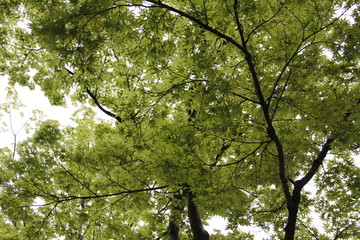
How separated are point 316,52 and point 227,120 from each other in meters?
1.56

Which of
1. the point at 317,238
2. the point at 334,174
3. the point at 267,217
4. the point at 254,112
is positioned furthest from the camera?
the point at 317,238

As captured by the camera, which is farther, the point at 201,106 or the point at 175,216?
the point at 175,216

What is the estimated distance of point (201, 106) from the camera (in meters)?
2.93

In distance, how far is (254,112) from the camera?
333 cm

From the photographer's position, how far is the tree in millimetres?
2307

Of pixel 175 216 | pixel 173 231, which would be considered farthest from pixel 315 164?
pixel 173 231

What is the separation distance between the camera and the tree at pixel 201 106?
7.57ft

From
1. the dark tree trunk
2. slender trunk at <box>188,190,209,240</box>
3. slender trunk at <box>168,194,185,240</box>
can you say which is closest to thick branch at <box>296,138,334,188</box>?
slender trunk at <box>188,190,209,240</box>

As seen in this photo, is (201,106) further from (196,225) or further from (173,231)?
(173,231)

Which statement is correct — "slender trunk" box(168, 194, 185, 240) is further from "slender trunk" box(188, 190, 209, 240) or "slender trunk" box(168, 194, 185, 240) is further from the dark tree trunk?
"slender trunk" box(188, 190, 209, 240)

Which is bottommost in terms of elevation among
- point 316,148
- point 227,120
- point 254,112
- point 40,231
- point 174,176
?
point 40,231

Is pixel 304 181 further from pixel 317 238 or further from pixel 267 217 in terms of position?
pixel 317 238

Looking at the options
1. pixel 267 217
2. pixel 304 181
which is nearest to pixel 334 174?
pixel 304 181

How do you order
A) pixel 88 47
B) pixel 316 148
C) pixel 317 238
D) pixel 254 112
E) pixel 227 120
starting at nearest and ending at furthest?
pixel 88 47 → pixel 227 120 → pixel 254 112 → pixel 316 148 → pixel 317 238
